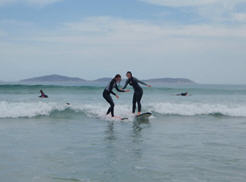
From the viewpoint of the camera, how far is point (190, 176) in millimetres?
4953

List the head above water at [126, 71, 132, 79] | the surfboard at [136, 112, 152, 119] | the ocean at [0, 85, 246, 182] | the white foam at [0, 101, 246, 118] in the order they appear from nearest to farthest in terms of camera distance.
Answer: the ocean at [0, 85, 246, 182] → the head above water at [126, 71, 132, 79] → the surfboard at [136, 112, 152, 119] → the white foam at [0, 101, 246, 118]

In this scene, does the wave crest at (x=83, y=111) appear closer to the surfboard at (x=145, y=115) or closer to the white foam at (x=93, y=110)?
the white foam at (x=93, y=110)

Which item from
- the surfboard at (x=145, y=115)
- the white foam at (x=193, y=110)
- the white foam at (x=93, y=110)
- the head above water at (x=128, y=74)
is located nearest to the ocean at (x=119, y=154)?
the surfboard at (x=145, y=115)

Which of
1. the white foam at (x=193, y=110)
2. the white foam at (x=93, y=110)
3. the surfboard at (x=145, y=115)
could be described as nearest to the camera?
the surfboard at (x=145, y=115)

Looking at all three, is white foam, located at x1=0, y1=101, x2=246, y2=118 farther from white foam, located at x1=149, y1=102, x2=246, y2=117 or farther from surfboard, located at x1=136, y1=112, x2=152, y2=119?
surfboard, located at x1=136, y1=112, x2=152, y2=119

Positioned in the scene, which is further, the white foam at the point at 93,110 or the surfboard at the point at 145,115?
the white foam at the point at 93,110

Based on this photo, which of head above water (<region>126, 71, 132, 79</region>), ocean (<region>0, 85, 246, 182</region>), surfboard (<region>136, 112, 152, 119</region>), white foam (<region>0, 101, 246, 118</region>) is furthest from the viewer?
white foam (<region>0, 101, 246, 118</region>)

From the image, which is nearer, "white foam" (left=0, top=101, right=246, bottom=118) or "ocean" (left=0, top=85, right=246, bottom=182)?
"ocean" (left=0, top=85, right=246, bottom=182)

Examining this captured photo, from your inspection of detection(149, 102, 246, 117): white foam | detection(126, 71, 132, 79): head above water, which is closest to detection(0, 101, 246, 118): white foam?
detection(149, 102, 246, 117): white foam

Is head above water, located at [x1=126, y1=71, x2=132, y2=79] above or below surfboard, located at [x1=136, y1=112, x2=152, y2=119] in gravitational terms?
above

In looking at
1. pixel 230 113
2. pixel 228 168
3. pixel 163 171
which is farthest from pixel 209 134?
pixel 230 113

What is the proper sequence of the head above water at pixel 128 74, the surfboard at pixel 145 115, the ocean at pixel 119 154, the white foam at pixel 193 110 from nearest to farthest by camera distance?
1. the ocean at pixel 119 154
2. the head above water at pixel 128 74
3. the surfboard at pixel 145 115
4. the white foam at pixel 193 110

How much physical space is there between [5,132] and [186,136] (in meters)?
5.49

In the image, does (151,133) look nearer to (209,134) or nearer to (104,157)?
(209,134)
